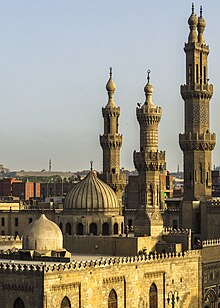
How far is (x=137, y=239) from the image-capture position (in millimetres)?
46000

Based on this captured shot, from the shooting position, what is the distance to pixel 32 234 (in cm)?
4241

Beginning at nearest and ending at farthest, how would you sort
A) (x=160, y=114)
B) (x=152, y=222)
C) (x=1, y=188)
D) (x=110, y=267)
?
(x=110, y=267) → (x=152, y=222) → (x=160, y=114) → (x=1, y=188)

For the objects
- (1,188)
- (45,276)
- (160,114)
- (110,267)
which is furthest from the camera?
(1,188)

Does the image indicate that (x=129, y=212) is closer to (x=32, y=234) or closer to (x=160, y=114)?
(x=160, y=114)

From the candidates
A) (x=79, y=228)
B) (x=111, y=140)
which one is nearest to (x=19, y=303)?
(x=79, y=228)

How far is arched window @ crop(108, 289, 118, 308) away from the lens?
1618 inches

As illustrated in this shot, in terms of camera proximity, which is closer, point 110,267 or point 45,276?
point 45,276

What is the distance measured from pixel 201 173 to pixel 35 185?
73.8 metres

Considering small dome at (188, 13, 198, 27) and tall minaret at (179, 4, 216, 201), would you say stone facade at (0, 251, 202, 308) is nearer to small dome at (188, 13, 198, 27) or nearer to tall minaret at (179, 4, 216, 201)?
tall minaret at (179, 4, 216, 201)

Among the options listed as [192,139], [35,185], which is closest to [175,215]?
[192,139]

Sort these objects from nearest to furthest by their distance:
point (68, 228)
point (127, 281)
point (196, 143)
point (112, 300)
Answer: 1. point (112, 300)
2. point (127, 281)
3. point (68, 228)
4. point (196, 143)

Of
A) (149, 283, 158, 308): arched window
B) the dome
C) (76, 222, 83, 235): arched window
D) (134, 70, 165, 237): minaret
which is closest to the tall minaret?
(134, 70, 165, 237): minaret

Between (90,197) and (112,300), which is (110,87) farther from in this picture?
(112,300)

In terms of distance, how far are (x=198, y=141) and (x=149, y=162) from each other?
481 centimetres
